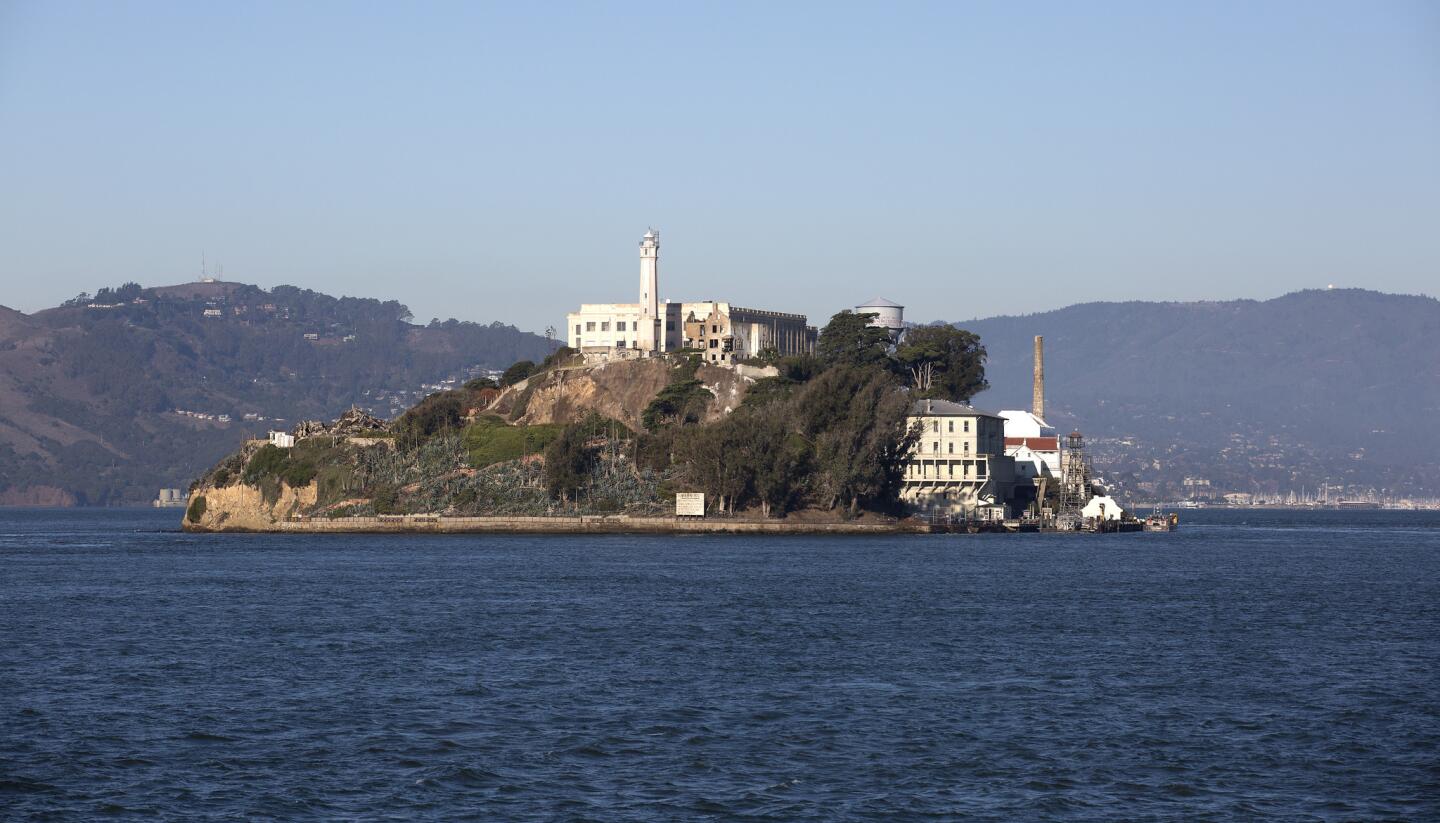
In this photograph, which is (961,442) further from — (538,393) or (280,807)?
(280,807)

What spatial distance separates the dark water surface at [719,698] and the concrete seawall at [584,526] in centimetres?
4846

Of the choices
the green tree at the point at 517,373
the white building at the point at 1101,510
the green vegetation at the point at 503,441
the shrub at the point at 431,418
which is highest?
the green tree at the point at 517,373

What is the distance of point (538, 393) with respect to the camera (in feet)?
526

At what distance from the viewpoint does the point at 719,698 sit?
44.1 meters

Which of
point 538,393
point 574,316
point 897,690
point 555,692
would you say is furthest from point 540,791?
point 574,316

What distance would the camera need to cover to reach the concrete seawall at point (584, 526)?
5320 inches

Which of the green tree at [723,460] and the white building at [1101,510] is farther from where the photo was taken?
the white building at [1101,510]

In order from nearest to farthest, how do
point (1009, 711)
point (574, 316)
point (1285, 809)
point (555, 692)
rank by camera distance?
point (1285, 809)
point (1009, 711)
point (555, 692)
point (574, 316)

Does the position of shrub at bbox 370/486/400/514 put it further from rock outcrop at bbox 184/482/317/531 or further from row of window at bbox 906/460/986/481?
row of window at bbox 906/460/986/481

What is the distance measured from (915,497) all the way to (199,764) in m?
119

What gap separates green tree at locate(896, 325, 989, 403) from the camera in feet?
544

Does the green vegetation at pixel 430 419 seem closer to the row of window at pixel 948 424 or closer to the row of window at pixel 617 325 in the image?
the row of window at pixel 617 325

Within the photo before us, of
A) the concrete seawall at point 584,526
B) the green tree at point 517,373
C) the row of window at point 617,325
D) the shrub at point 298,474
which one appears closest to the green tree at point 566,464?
the concrete seawall at point 584,526

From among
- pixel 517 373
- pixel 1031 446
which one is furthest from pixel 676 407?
pixel 1031 446
